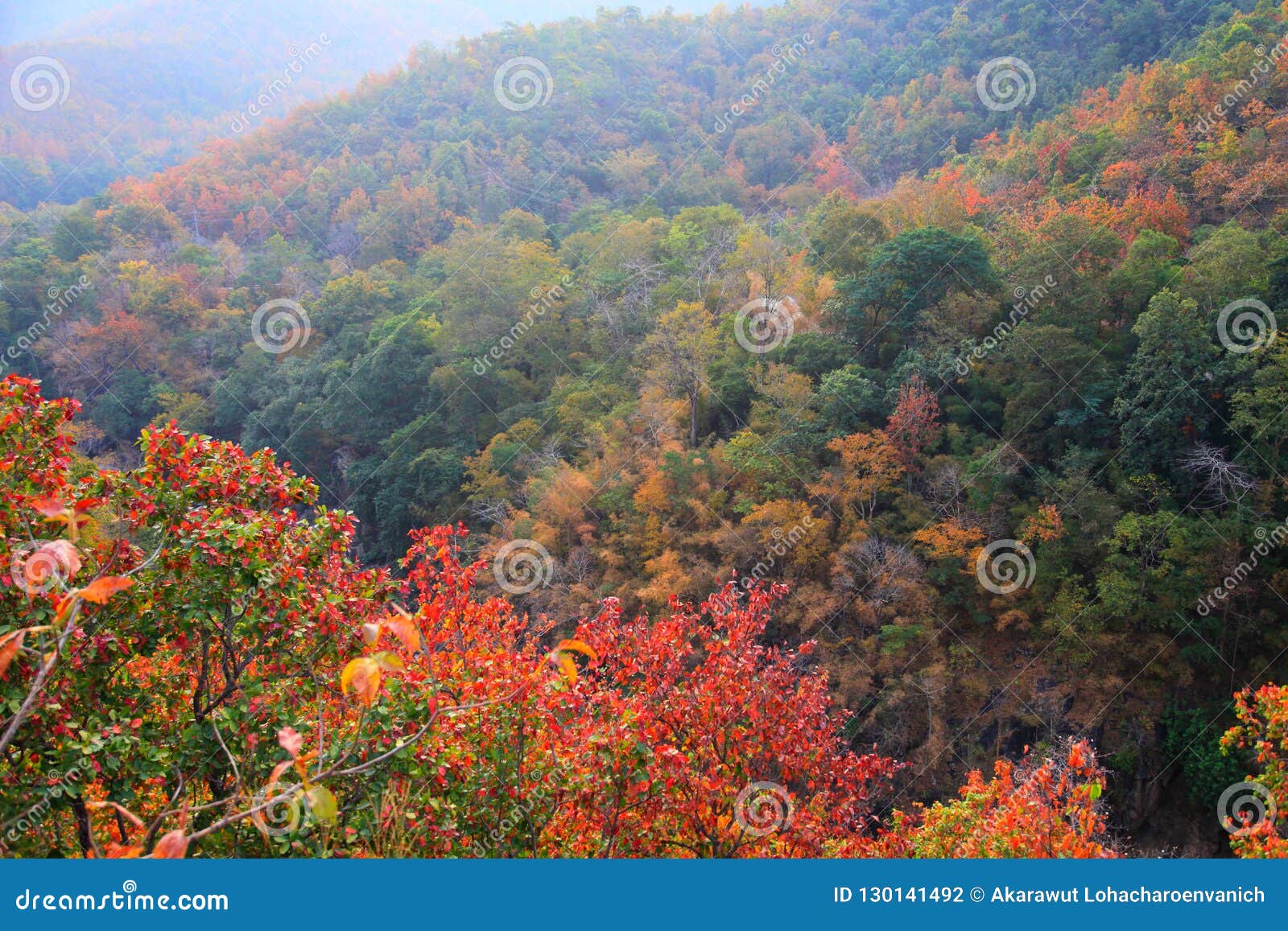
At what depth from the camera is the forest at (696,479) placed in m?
4.60

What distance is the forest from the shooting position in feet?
15.1

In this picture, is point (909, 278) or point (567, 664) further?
point (909, 278)

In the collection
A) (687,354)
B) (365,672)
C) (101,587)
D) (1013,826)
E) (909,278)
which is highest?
(909,278)

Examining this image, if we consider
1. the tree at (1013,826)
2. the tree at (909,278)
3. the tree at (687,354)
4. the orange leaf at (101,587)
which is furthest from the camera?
the tree at (687,354)

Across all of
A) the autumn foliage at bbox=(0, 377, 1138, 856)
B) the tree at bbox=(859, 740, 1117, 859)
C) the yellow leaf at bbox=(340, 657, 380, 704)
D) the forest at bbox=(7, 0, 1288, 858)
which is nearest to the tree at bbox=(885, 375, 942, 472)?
the forest at bbox=(7, 0, 1288, 858)

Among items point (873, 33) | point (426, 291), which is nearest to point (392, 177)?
point (426, 291)

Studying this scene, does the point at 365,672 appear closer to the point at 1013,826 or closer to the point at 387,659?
the point at 387,659

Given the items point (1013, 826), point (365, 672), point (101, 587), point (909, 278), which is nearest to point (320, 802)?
point (365, 672)

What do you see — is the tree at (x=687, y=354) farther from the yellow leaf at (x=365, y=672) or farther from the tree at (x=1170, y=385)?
the yellow leaf at (x=365, y=672)

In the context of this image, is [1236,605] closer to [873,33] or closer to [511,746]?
[511,746]

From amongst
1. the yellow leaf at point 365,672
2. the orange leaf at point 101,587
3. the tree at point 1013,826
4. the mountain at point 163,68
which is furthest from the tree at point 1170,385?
the mountain at point 163,68

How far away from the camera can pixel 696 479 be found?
2005 cm

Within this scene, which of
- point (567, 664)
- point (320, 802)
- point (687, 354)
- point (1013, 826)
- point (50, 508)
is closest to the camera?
point (320, 802)

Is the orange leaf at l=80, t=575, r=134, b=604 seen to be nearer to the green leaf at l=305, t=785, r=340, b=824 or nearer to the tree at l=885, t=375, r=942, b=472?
the green leaf at l=305, t=785, r=340, b=824
